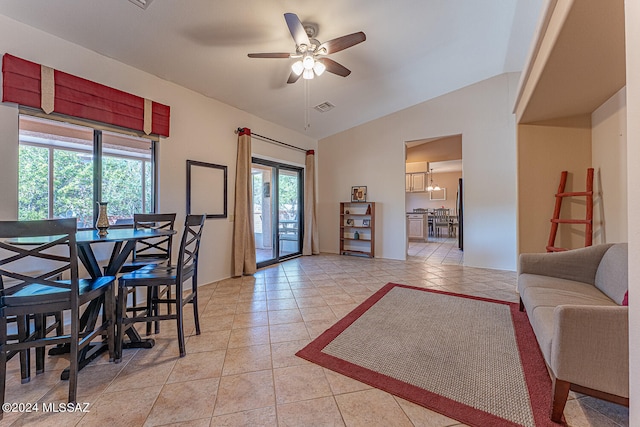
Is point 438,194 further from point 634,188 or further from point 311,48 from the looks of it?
point 634,188

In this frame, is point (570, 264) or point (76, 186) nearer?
point (570, 264)

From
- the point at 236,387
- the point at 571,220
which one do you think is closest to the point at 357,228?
the point at 571,220

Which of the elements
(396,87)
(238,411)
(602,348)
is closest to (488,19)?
(396,87)

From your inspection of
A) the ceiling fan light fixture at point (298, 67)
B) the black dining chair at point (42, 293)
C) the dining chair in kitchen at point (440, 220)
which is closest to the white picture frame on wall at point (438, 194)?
the dining chair in kitchen at point (440, 220)

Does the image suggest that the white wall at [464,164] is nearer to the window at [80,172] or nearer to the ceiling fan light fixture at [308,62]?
the ceiling fan light fixture at [308,62]

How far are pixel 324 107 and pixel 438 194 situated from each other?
7791mm

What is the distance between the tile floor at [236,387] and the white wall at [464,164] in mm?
2960

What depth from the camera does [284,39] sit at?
9.27ft

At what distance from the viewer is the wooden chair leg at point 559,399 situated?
1.29 meters

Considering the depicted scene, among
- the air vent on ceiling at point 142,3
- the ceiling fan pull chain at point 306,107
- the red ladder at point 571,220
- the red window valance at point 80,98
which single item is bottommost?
the red ladder at point 571,220

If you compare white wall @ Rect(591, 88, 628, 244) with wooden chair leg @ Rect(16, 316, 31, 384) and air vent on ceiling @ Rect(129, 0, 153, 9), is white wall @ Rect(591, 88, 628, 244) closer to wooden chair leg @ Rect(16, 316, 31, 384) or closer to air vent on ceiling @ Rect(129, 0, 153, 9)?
air vent on ceiling @ Rect(129, 0, 153, 9)

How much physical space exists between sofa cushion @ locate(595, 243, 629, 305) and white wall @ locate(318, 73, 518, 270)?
7.95ft

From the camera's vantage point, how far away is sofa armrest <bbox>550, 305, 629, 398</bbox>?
1.20 metres

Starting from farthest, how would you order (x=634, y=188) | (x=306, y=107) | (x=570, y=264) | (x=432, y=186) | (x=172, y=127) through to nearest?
(x=432, y=186) → (x=306, y=107) → (x=172, y=127) → (x=570, y=264) → (x=634, y=188)
